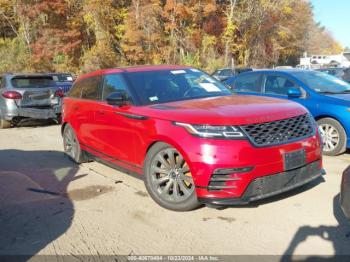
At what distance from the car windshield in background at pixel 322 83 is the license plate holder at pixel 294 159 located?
129 inches

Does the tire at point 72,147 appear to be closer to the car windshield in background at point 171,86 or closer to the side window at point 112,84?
the side window at point 112,84

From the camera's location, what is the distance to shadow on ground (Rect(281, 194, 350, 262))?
344 cm

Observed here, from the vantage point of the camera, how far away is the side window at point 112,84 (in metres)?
5.52

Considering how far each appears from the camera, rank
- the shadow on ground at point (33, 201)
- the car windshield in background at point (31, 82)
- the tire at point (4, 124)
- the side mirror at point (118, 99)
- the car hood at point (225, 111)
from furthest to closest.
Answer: the tire at point (4, 124) → the car windshield in background at point (31, 82) → the side mirror at point (118, 99) → the car hood at point (225, 111) → the shadow on ground at point (33, 201)

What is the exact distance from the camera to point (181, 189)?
4574 mm

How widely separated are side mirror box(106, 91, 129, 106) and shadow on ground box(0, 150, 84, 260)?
137 centimetres

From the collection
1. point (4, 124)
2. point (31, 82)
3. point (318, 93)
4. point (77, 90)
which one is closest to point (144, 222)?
point (77, 90)

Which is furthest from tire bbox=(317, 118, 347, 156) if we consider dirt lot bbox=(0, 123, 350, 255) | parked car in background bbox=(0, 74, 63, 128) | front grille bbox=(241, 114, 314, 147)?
parked car in background bbox=(0, 74, 63, 128)

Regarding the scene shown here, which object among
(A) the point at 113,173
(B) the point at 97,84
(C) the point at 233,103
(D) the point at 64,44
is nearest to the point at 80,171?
(A) the point at 113,173

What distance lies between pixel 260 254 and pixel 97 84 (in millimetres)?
3791

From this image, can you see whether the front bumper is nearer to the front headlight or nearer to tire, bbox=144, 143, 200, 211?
tire, bbox=144, 143, 200, 211

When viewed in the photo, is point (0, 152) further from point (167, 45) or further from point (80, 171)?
point (167, 45)

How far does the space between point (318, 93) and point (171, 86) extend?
317 cm

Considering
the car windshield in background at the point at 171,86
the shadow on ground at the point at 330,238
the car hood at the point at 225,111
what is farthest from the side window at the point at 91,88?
the shadow on ground at the point at 330,238
